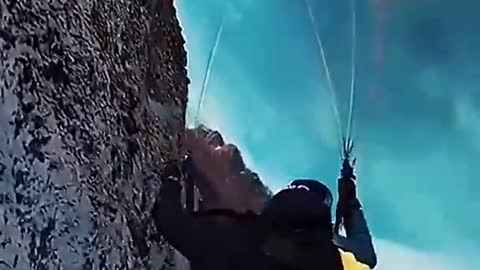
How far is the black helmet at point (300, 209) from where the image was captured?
135cm

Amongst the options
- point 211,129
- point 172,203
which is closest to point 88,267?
point 172,203

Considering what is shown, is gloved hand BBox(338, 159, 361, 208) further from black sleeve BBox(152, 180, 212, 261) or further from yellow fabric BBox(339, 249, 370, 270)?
Answer: black sleeve BBox(152, 180, 212, 261)

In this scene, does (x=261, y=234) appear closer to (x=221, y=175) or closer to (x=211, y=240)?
(x=211, y=240)

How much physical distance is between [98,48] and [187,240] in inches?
15.8

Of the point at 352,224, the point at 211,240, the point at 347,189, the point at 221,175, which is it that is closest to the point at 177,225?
the point at 211,240

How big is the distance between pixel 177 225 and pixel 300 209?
22 cm

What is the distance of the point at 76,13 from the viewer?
41.1 inches

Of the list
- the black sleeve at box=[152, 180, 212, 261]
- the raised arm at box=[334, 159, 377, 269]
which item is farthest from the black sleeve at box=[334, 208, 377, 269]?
the black sleeve at box=[152, 180, 212, 261]

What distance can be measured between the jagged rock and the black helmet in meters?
0.19

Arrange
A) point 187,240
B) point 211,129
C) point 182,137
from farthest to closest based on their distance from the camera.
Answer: point 211,129 < point 182,137 < point 187,240

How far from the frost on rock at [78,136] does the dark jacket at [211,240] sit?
0.04m

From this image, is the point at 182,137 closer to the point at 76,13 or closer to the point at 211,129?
the point at 211,129

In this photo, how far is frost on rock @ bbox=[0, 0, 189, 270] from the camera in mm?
867

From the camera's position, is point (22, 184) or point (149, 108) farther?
point (149, 108)
